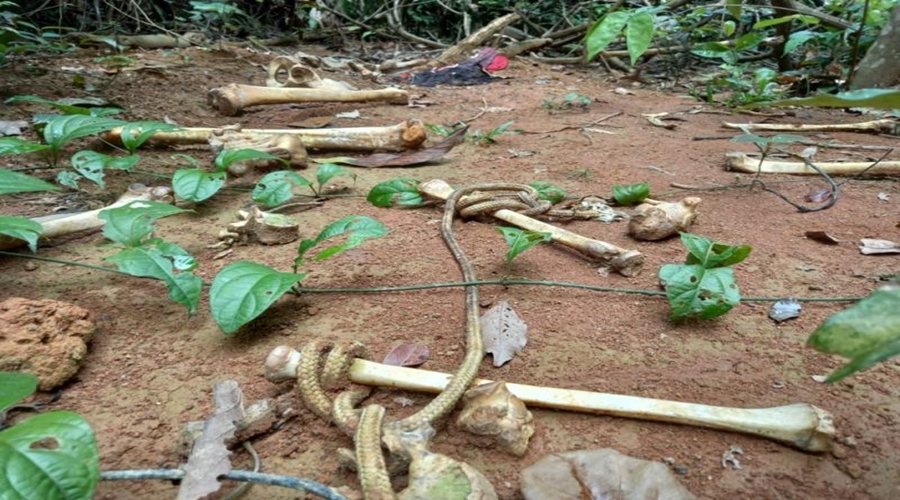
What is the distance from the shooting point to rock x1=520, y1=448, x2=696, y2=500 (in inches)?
34.2

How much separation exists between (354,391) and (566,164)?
1.81 meters

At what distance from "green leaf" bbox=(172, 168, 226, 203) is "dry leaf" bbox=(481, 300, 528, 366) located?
112 cm

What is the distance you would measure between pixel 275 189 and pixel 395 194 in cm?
43

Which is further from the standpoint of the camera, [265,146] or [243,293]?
[265,146]

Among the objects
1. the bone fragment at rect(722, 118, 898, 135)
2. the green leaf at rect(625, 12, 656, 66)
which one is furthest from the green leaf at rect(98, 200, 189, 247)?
the bone fragment at rect(722, 118, 898, 135)

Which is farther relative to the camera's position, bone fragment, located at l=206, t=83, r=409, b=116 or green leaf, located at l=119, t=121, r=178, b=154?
bone fragment, located at l=206, t=83, r=409, b=116

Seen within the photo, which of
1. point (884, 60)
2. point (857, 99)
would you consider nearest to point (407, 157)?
point (857, 99)

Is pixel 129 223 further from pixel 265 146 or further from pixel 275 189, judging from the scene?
pixel 265 146

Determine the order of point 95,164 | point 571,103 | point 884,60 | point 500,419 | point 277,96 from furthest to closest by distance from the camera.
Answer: point 571,103 < point 884,60 < point 277,96 < point 95,164 < point 500,419

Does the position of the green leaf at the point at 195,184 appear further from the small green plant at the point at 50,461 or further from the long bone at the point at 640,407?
the small green plant at the point at 50,461

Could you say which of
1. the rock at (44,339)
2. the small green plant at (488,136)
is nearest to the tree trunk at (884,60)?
the small green plant at (488,136)

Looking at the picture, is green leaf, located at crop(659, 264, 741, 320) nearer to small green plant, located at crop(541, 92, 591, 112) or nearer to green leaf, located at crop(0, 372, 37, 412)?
green leaf, located at crop(0, 372, 37, 412)

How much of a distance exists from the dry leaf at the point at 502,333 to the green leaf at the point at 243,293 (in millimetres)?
473

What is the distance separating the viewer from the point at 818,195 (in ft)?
7.04
